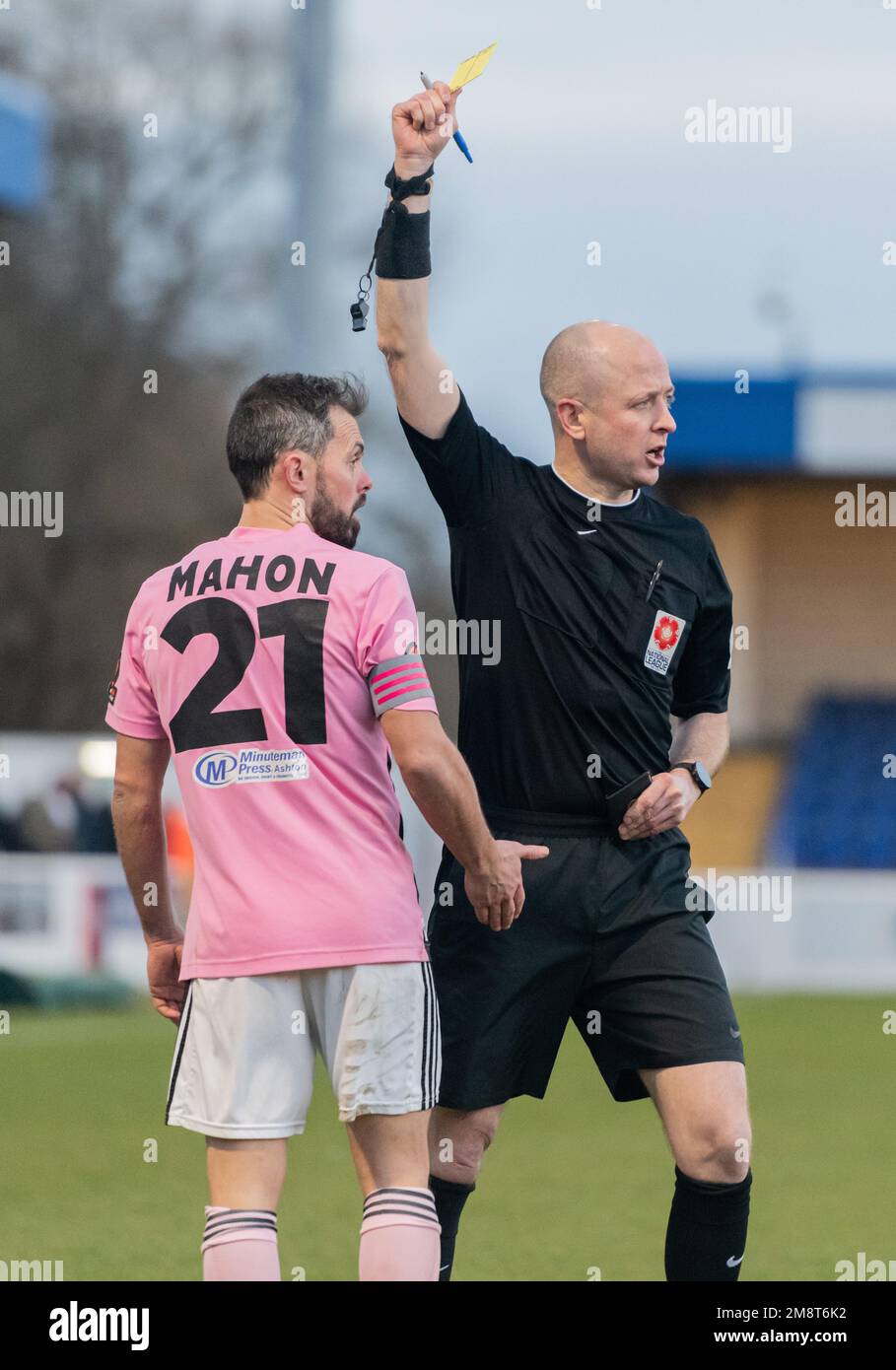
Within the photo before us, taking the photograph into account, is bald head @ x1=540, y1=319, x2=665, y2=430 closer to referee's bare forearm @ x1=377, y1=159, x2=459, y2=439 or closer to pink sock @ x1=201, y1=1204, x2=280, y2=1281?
referee's bare forearm @ x1=377, y1=159, x2=459, y2=439

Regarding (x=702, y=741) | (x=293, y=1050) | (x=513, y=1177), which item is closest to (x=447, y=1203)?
(x=293, y=1050)

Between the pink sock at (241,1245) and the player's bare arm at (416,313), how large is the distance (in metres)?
1.72

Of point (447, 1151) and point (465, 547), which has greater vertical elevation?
point (465, 547)

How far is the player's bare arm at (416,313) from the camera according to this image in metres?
4.03

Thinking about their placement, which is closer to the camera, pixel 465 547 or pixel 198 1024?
pixel 198 1024

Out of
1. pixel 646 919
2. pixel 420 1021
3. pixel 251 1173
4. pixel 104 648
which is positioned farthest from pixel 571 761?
pixel 104 648

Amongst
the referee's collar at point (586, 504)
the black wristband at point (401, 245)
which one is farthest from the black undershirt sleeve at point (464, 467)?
the black wristband at point (401, 245)

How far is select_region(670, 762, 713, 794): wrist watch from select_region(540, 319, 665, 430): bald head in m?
0.85

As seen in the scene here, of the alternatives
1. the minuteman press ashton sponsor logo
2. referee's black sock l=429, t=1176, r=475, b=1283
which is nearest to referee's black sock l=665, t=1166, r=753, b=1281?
referee's black sock l=429, t=1176, r=475, b=1283

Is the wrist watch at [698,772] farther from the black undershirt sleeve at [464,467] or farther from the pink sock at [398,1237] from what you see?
the pink sock at [398,1237]

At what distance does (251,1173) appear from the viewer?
374cm

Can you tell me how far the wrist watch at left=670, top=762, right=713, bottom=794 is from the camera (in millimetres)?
4617

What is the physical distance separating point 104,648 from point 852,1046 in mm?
20183

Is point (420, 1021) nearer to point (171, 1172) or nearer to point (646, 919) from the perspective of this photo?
point (646, 919)
